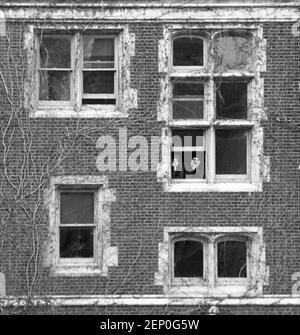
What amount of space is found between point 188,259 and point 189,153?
2.01 m

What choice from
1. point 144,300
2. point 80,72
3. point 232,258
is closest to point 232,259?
point 232,258

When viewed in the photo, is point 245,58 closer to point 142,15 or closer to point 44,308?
point 142,15

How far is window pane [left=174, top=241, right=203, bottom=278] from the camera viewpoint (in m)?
22.0

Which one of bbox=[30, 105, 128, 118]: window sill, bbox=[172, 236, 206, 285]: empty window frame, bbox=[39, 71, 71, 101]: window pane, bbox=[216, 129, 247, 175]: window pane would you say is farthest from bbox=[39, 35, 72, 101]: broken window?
bbox=[172, 236, 206, 285]: empty window frame

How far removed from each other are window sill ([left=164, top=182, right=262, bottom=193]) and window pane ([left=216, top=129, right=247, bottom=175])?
0.32 metres

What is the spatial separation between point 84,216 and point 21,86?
8.90ft

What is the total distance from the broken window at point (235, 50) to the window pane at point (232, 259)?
11.0ft

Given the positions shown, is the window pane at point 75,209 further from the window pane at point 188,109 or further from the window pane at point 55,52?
the window pane at point 55,52

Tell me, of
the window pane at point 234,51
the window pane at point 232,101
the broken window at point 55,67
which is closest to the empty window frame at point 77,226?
the broken window at point 55,67

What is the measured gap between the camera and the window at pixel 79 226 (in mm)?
21781

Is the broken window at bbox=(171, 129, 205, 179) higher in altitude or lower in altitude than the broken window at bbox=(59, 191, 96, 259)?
higher

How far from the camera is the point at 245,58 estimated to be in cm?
2223

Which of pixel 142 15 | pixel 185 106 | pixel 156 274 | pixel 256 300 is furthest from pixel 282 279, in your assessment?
pixel 142 15

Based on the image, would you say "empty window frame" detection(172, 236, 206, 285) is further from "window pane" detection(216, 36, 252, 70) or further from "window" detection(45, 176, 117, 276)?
"window pane" detection(216, 36, 252, 70)
